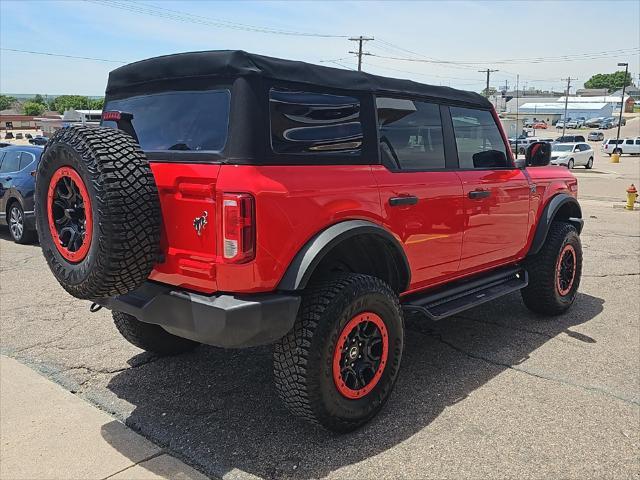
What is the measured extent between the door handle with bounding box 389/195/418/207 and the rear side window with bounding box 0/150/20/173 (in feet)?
26.9

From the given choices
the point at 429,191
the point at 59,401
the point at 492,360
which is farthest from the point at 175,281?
the point at 492,360

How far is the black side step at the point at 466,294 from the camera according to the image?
3.83m

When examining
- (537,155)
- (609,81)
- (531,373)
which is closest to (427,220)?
(531,373)

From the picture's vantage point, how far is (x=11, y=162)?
957 cm

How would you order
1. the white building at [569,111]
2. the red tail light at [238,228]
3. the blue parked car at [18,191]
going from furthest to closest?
1. the white building at [569,111]
2. the blue parked car at [18,191]
3. the red tail light at [238,228]

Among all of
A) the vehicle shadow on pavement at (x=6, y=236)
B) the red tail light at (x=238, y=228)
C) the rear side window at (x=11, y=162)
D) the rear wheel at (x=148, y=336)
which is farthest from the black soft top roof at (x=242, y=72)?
the rear side window at (x=11, y=162)

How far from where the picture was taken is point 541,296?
5.15 m

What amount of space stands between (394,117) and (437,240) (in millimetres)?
892

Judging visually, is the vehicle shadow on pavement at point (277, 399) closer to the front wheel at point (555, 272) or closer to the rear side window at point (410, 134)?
the front wheel at point (555, 272)

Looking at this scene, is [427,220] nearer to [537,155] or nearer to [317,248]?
[317,248]

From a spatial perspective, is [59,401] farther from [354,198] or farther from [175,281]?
[354,198]

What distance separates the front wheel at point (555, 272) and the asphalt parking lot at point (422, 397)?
178 mm

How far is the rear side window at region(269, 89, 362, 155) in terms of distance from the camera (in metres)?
2.90

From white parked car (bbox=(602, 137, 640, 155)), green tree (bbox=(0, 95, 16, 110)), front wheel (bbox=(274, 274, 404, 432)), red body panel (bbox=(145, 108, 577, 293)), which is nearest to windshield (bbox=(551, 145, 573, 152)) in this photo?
white parked car (bbox=(602, 137, 640, 155))
